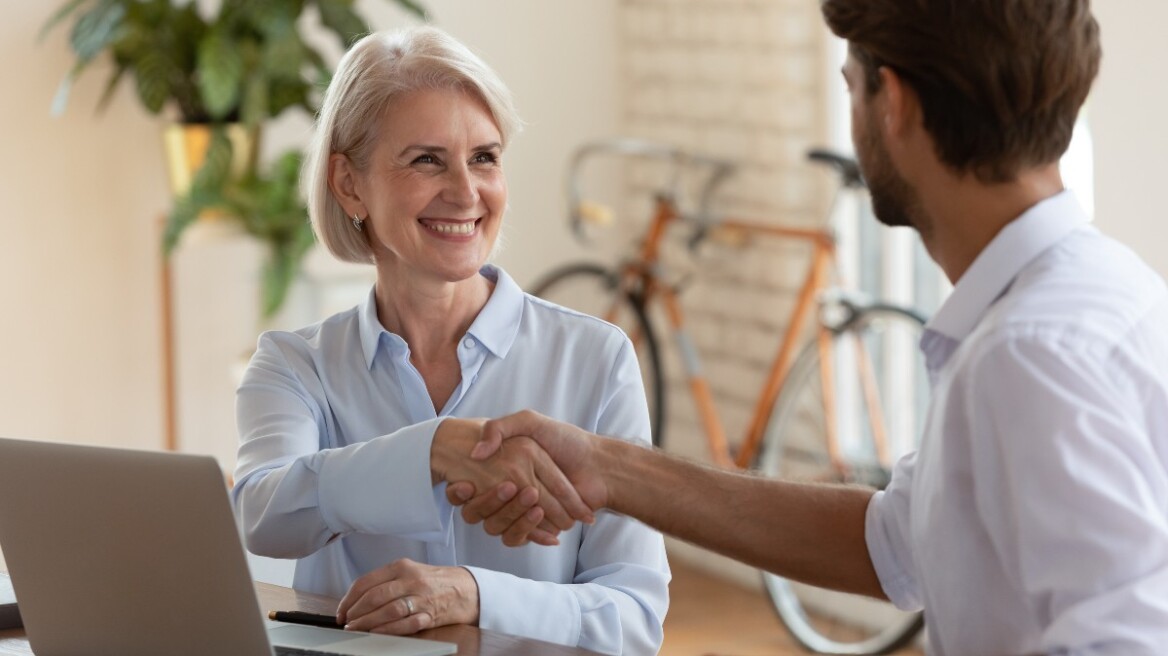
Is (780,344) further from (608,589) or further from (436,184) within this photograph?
(608,589)

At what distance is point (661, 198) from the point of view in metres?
4.46

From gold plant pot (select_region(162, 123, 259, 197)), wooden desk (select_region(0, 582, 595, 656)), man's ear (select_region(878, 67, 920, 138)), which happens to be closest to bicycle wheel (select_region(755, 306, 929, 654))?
gold plant pot (select_region(162, 123, 259, 197))

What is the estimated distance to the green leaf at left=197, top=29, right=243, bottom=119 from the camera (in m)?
4.05

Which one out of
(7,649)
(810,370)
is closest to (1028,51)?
(7,649)

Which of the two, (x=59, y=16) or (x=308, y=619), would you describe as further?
(x=59, y=16)

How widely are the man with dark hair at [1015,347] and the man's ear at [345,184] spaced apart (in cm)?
85

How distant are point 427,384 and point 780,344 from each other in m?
2.49

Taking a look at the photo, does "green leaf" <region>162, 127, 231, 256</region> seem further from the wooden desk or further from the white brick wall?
the wooden desk

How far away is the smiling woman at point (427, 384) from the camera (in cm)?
179

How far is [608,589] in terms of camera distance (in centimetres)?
185

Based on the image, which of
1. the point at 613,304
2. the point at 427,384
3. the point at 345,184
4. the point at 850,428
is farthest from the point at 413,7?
the point at 427,384

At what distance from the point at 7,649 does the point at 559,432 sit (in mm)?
607

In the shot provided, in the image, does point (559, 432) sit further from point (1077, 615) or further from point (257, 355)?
point (1077, 615)

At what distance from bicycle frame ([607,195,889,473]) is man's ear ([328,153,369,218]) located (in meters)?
1.69
